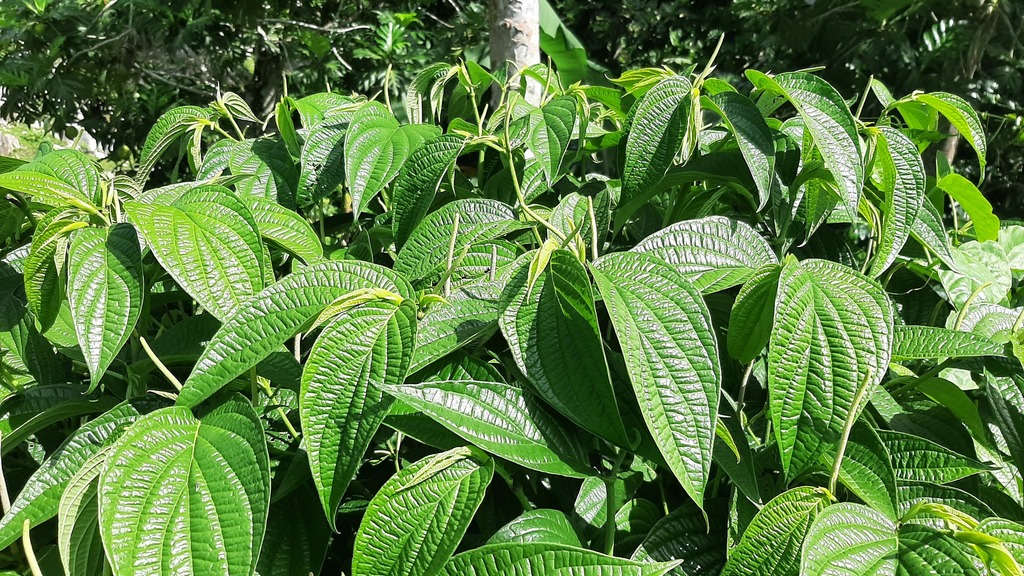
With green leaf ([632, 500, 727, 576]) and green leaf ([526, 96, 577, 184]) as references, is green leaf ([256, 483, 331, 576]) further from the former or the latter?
green leaf ([526, 96, 577, 184])

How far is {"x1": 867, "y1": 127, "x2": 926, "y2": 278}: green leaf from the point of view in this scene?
0.59m

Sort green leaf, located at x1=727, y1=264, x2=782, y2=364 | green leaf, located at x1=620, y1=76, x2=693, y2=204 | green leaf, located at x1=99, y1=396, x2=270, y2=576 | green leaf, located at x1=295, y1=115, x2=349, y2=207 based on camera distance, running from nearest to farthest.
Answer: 1. green leaf, located at x1=99, y1=396, x2=270, y2=576
2. green leaf, located at x1=727, y1=264, x2=782, y2=364
3. green leaf, located at x1=620, y1=76, x2=693, y2=204
4. green leaf, located at x1=295, y1=115, x2=349, y2=207

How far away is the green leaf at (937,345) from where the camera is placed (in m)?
0.55

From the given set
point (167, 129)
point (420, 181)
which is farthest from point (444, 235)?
point (167, 129)

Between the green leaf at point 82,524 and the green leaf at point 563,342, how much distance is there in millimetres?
255

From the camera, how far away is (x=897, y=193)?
61cm

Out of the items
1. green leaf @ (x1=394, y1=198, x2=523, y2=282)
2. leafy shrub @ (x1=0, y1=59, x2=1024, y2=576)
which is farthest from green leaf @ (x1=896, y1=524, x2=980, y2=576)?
green leaf @ (x1=394, y1=198, x2=523, y2=282)

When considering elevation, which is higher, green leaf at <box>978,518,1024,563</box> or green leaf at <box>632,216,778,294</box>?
green leaf at <box>632,216,778,294</box>

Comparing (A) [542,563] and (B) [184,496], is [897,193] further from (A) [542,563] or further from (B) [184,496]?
(B) [184,496]

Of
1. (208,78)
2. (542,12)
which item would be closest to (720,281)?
(542,12)

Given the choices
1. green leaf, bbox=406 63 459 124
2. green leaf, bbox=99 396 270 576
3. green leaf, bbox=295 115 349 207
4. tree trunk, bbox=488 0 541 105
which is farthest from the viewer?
tree trunk, bbox=488 0 541 105

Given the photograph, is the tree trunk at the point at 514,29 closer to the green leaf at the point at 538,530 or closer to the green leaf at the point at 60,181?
the green leaf at the point at 60,181

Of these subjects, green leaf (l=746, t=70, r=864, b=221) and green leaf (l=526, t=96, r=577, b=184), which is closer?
green leaf (l=746, t=70, r=864, b=221)

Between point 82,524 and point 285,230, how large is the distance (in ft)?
0.86
